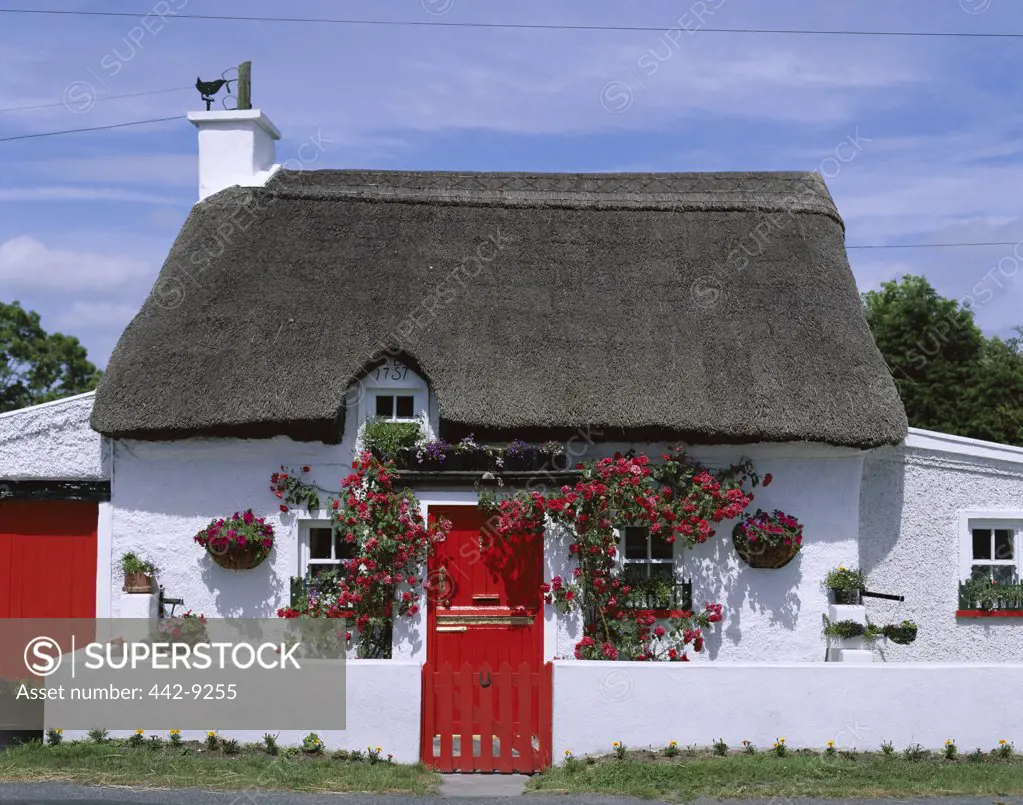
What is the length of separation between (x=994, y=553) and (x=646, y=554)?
149 inches

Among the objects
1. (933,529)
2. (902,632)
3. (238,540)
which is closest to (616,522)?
(902,632)

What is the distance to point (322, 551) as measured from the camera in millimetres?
10773

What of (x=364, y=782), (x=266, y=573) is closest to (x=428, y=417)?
(x=266, y=573)

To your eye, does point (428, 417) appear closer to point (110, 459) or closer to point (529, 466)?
point (529, 466)

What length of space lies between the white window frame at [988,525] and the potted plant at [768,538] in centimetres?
200

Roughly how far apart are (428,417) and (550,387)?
125 cm

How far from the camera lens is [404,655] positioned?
10.2m

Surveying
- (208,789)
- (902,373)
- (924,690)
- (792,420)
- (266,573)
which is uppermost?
(902,373)

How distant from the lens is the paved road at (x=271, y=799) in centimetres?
724

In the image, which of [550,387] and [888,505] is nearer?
[550,387]

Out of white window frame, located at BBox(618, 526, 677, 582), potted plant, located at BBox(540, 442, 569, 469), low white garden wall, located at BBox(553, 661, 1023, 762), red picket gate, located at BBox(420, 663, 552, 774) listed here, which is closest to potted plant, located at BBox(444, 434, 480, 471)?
potted plant, located at BBox(540, 442, 569, 469)

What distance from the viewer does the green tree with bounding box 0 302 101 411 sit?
29.7 meters

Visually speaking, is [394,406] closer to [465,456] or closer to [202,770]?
[465,456]

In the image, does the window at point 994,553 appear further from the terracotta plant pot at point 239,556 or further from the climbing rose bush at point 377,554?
the terracotta plant pot at point 239,556
